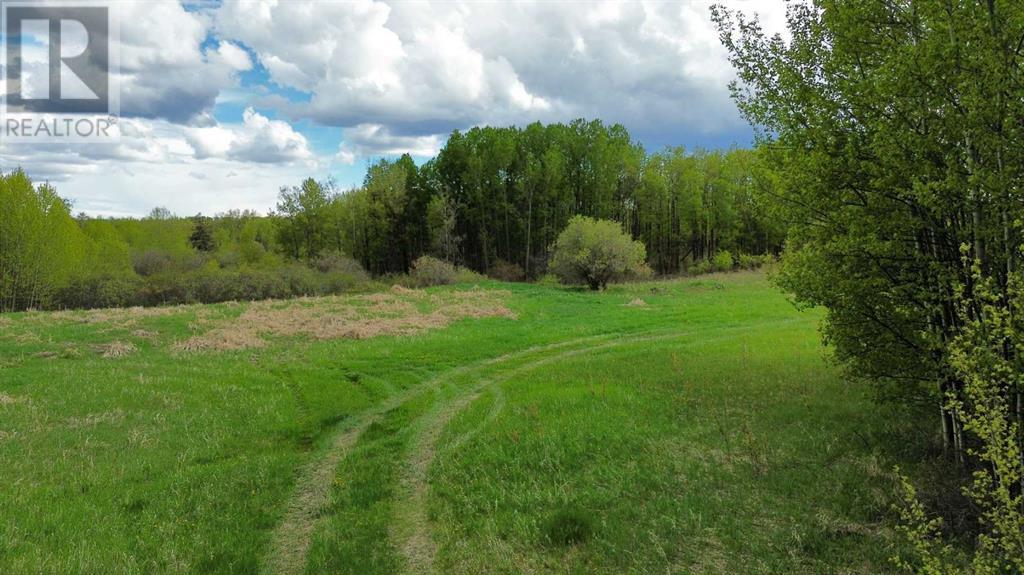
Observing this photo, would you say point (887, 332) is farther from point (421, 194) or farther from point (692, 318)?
point (421, 194)

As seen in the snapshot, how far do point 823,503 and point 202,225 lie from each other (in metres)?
104

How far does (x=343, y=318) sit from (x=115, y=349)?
9778 mm

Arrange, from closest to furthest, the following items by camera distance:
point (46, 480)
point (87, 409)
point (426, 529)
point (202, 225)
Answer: point (426, 529) → point (46, 480) → point (87, 409) → point (202, 225)

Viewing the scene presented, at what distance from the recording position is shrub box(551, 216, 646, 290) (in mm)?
46625

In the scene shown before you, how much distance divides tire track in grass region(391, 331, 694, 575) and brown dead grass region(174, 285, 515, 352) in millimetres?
10249

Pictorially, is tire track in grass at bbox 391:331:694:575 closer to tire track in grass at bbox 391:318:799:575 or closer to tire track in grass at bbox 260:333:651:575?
tire track in grass at bbox 391:318:799:575

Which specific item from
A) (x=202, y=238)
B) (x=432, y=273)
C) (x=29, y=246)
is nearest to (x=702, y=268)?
(x=432, y=273)

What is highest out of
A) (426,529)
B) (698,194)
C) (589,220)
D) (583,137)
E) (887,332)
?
(583,137)

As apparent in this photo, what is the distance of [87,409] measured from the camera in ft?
43.7

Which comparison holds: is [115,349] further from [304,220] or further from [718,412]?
[304,220]

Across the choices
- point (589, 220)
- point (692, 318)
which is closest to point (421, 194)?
point (589, 220)

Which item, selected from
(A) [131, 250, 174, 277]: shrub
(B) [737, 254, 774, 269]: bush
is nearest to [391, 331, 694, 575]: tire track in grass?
(B) [737, 254, 774, 269]: bush

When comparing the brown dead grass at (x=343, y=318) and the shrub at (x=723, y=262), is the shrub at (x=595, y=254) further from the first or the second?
the shrub at (x=723, y=262)

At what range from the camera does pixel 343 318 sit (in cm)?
2789
